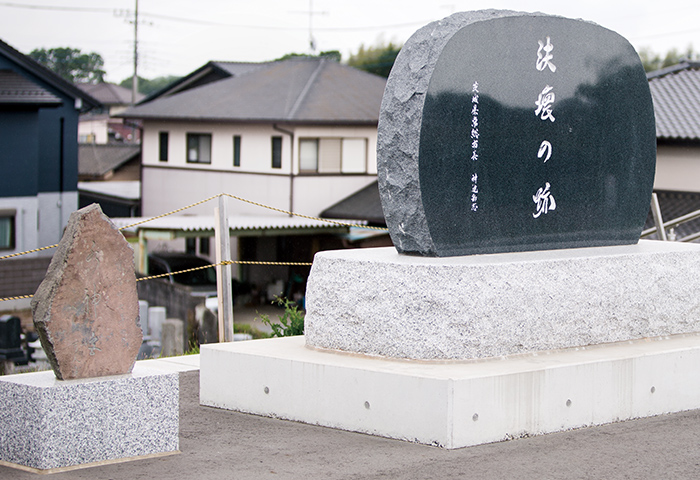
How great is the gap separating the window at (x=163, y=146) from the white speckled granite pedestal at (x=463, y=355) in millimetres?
24989

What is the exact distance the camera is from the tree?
255 feet

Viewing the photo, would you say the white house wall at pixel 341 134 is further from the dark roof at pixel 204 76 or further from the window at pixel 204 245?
the dark roof at pixel 204 76

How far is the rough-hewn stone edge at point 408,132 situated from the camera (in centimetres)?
679

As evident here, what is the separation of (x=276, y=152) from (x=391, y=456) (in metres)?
23.2

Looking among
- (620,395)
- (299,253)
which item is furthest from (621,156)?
(299,253)

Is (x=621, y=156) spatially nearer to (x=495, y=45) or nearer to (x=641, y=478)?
(x=495, y=45)

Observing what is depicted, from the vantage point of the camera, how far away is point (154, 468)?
5.45m

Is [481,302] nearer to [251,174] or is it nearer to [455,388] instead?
[455,388]

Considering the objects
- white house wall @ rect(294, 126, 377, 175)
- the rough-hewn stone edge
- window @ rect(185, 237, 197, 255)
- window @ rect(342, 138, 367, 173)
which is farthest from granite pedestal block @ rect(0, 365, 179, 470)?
window @ rect(185, 237, 197, 255)

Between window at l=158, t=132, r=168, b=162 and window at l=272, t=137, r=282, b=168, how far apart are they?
502 centimetres

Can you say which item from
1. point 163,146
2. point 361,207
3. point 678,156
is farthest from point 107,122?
point 678,156

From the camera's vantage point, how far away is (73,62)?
81.5 meters

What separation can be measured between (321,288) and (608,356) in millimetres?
2245

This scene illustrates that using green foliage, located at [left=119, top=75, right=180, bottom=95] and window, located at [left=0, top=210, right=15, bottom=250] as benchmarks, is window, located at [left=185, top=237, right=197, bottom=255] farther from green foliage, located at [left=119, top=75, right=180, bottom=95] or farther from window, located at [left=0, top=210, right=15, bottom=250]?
green foliage, located at [left=119, top=75, right=180, bottom=95]
